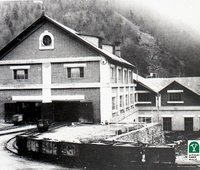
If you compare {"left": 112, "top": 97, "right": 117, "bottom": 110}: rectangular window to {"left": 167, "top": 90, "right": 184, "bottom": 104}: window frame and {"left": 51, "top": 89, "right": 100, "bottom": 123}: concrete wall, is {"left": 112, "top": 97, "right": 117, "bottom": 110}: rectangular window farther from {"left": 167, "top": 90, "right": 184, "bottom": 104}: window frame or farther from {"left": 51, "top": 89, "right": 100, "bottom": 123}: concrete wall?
{"left": 167, "top": 90, "right": 184, "bottom": 104}: window frame

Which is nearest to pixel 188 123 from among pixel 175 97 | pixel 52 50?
pixel 175 97

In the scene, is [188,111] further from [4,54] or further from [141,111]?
[4,54]

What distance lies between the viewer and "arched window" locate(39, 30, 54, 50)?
89.0ft

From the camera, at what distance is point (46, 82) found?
89.9 ft

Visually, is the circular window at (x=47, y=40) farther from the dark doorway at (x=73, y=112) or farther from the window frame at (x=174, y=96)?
the window frame at (x=174, y=96)

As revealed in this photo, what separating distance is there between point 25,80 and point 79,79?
4.82 m

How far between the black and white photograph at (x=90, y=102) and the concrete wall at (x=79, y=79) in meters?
0.08

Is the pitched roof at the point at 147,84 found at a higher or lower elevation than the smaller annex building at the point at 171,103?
higher

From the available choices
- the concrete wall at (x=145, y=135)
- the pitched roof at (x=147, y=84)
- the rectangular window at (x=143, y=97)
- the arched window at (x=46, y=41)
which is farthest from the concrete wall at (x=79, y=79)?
the rectangular window at (x=143, y=97)

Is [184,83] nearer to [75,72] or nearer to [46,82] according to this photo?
[75,72]

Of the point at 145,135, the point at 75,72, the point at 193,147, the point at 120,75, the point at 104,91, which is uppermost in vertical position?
the point at 75,72

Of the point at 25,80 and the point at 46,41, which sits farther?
the point at 25,80

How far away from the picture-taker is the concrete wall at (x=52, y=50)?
2666cm

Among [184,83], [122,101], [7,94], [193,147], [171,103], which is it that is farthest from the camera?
[184,83]
